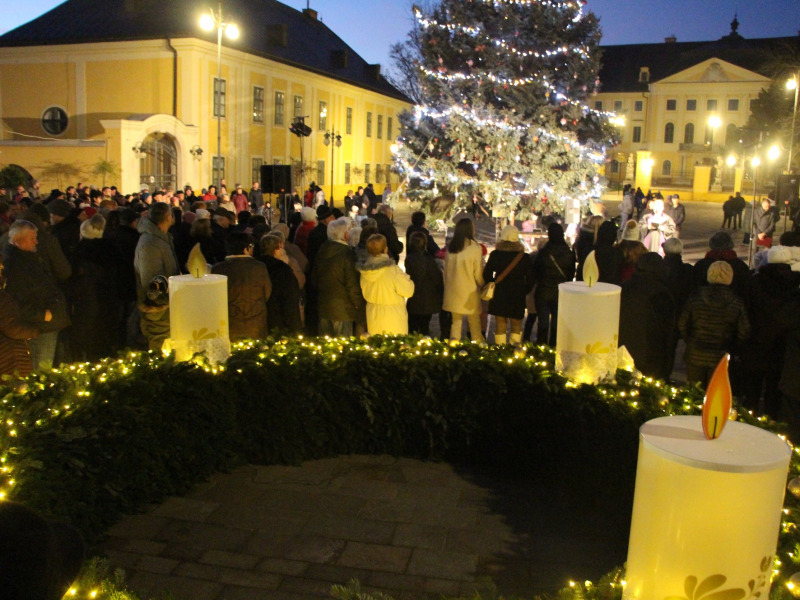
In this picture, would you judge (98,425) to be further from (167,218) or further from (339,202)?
(339,202)

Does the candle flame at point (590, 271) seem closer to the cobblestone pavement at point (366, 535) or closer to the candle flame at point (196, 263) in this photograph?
the cobblestone pavement at point (366, 535)

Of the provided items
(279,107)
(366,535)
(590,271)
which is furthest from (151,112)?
(366,535)

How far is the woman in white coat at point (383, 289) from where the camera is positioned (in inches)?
275

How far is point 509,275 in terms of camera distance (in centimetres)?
820

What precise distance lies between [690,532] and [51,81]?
36.6 m

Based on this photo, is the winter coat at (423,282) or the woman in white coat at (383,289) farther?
the winter coat at (423,282)

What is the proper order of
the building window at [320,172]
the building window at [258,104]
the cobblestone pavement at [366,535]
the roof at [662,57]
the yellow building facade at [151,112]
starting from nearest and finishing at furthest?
1. the cobblestone pavement at [366,535]
2. the yellow building facade at [151,112]
3. the building window at [258,104]
4. the building window at [320,172]
5. the roof at [662,57]

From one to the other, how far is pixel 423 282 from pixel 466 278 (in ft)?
1.53

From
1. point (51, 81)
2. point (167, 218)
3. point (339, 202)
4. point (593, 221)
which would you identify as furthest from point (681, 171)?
point (167, 218)

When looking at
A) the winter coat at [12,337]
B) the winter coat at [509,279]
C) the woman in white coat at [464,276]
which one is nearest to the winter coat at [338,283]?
the woman in white coat at [464,276]

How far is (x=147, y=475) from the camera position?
479 cm

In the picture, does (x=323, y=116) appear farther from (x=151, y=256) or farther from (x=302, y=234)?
(x=151, y=256)

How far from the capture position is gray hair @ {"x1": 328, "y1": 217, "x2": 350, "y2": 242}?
744 cm

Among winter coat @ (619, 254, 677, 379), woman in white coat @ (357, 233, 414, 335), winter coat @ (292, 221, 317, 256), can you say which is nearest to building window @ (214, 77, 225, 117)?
winter coat @ (292, 221, 317, 256)
